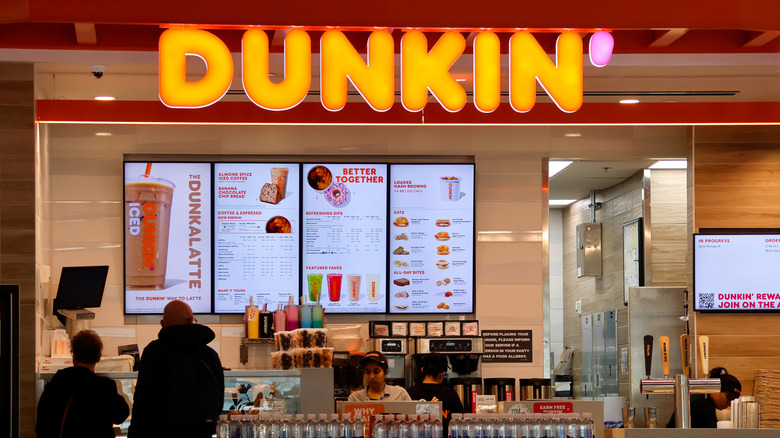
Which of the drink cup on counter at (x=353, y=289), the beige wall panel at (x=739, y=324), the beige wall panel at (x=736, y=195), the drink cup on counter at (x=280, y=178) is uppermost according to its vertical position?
the drink cup on counter at (x=280, y=178)

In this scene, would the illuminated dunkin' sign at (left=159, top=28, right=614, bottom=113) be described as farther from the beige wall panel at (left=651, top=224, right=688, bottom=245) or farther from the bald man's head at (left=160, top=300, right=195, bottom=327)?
the beige wall panel at (left=651, top=224, right=688, bottom=245)

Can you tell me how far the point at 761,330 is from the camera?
8.70 metres

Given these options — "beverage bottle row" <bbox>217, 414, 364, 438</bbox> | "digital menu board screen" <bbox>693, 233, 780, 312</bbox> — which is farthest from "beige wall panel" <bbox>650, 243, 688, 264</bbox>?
"beverage bottle row" <bbox>217, 414, 364, 438</bbox>

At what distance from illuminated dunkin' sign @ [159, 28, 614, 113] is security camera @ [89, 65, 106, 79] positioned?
174 centimetres

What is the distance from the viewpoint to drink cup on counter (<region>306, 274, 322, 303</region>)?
854cm

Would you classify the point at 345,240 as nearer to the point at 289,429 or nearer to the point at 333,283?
the point at 333,283

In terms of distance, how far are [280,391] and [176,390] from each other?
1.10 m

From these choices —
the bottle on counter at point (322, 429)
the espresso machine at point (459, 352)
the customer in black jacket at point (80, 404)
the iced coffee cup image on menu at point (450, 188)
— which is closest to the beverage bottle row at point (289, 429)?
the bottle on counter at point (322, 429)

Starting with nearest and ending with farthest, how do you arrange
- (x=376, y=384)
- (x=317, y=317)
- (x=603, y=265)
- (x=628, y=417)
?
(x=628, y=417) → (x=376, y=384) → (x=317, y=317) → (x=603, y=265)

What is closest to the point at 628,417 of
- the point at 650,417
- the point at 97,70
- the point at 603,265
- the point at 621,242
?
the point at 650,417

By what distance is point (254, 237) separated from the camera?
8.59 metres

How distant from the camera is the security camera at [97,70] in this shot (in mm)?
7375

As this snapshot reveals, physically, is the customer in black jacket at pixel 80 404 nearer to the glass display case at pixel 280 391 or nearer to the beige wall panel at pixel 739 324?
the glass display case at pixel 280 391

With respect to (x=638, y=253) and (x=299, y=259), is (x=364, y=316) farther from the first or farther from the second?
(x=638, y=253)
